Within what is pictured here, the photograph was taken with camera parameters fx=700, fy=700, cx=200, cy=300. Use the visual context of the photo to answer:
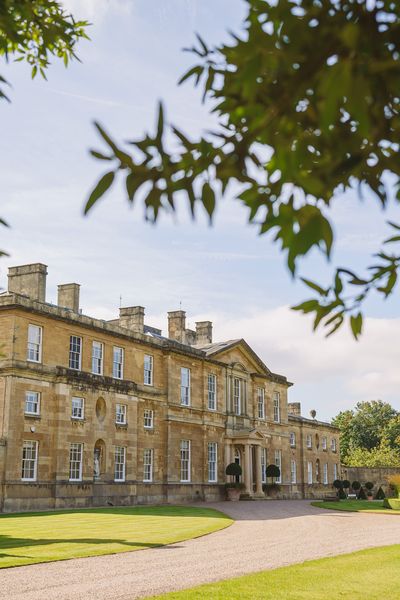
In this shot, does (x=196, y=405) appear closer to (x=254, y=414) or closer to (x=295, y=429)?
(x=254, y=414)

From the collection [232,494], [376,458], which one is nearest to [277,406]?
[232,494]

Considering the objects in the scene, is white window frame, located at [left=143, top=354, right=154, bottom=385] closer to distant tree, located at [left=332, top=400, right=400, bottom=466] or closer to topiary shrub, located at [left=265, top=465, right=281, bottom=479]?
topiary shrub, located at [left=265, top=465, right=281, bottom=479]

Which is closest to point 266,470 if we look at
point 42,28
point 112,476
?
point 112,476

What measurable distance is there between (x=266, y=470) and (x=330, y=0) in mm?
50221

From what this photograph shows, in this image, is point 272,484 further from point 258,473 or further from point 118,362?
point 118,362

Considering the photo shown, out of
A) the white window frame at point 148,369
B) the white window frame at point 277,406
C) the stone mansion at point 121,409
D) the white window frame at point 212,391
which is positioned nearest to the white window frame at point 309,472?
the stone mansion at point 121,409

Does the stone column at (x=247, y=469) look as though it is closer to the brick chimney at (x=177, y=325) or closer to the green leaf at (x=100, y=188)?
the brick chimney at (x=177, y=325)

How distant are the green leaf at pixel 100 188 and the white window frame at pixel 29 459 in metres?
30.6

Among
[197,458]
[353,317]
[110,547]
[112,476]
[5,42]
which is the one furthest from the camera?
[197,458]

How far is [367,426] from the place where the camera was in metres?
100

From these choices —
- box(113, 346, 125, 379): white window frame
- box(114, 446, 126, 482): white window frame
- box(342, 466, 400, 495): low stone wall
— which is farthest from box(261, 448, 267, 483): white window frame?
box(342, 466, 400, 495): low stone wall

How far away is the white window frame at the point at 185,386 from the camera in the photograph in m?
44.0

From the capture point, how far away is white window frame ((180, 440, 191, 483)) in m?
42.7

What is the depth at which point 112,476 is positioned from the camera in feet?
119
